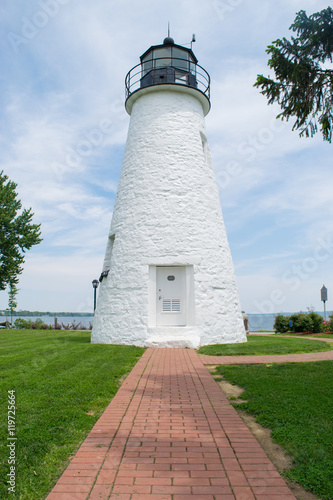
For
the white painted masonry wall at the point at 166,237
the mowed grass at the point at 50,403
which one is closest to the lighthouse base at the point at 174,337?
the white painted masonry wall at the point at 166,237

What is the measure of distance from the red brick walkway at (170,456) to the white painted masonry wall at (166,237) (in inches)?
243

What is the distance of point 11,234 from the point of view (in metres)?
22.3

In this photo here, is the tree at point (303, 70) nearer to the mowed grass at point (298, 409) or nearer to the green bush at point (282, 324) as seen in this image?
the mowed grass at point (298, 409)

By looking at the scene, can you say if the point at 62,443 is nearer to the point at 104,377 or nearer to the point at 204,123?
the point at 104,377

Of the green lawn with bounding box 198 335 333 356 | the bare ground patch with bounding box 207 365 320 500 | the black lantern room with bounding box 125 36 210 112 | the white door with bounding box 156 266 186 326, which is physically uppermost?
the black lantern room with bounding box 125 36 210 112

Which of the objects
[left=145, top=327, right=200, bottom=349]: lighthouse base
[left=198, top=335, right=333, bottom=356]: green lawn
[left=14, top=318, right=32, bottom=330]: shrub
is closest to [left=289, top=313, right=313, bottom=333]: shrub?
[left=198, top=335, right=333, bottom=356]: green lawn

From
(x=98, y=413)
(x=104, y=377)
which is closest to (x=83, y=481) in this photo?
(x=98, y=413)

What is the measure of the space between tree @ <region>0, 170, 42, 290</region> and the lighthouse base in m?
13.8

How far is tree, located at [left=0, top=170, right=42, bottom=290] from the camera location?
21672 mm

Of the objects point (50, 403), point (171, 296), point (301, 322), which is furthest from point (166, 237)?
point (301, 322)

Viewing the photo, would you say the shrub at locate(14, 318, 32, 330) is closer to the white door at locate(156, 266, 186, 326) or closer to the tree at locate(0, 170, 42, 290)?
the tree at locate(0, 170, 42, 290)

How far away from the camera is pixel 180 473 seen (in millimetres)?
3170

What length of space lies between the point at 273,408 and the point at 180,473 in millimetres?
2138

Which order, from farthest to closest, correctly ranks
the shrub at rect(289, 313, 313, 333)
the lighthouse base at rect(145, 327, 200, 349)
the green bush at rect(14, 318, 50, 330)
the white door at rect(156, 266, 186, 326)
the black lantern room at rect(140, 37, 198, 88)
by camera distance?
1. the green bush at rect(14, 318, 50, 330)
2. the shrub at rect(289, 313, 313, 333)
3. the black lantern room at rect(140, 37, 198, 88)
4. the white door at rect(156, 266, 186, 326)
5. the lighthouse base at rect(145, 327, 200, 349)
